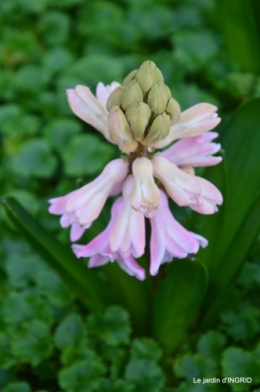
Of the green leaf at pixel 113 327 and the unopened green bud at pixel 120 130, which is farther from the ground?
the unopened green bud at pixel 120 130

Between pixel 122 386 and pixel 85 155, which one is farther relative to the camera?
pixel 85 155

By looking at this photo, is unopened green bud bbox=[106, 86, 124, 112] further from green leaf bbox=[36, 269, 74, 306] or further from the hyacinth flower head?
green leaf bbox=[36, 269, 74, 306]

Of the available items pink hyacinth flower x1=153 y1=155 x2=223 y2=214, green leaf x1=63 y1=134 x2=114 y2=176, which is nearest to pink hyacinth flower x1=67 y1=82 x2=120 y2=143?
pink hyacinth flower x1=153 y1=155 x2=223 y2=214

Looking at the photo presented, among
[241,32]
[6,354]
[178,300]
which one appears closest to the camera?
[178,300]

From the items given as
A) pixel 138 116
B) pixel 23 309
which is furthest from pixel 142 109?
pixel 23 309

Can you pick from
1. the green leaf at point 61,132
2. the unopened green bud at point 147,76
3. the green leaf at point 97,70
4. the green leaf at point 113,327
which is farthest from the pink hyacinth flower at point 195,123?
the green leaf at point 97,70

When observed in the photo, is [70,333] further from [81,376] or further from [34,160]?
[34,160]

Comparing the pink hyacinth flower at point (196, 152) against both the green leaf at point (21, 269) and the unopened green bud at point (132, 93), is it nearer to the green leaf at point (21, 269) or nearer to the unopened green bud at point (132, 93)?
the unopened green bud at point (132, 93)
